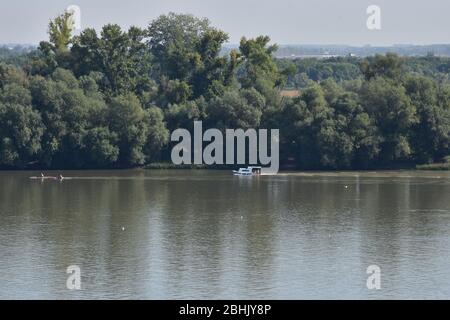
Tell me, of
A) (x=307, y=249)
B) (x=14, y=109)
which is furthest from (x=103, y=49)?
(x=307, y=249)

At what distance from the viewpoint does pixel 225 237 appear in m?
45.0

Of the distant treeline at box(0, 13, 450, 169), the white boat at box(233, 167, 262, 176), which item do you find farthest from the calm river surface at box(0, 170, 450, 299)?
the distant treeline at box(0, 13, 450, 169)

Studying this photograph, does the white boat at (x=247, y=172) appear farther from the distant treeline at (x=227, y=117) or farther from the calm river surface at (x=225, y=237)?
the distant treeline at (x=227, y=117)

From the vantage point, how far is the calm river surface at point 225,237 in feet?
117

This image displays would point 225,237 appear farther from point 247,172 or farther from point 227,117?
point 227,117

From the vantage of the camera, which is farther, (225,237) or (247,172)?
(247,172)

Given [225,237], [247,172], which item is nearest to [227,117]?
[247,172]

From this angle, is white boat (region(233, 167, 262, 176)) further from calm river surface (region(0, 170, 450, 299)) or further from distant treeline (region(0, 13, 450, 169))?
distant treeline (region(0, 13, 450, 169))

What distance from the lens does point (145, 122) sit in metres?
77.1

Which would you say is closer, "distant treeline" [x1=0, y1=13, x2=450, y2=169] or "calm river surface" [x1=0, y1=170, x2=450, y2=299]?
"calm river surface" [x1=0, y1=170, x2=450, y2=299]

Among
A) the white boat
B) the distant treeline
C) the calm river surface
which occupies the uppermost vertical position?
the distant treeline

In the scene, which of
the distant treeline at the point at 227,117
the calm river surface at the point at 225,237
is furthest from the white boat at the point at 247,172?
the distant treeline at the point at 227,117

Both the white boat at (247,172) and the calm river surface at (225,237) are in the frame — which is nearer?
the calm river surface at (225,237)

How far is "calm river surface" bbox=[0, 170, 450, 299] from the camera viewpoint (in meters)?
35.7
